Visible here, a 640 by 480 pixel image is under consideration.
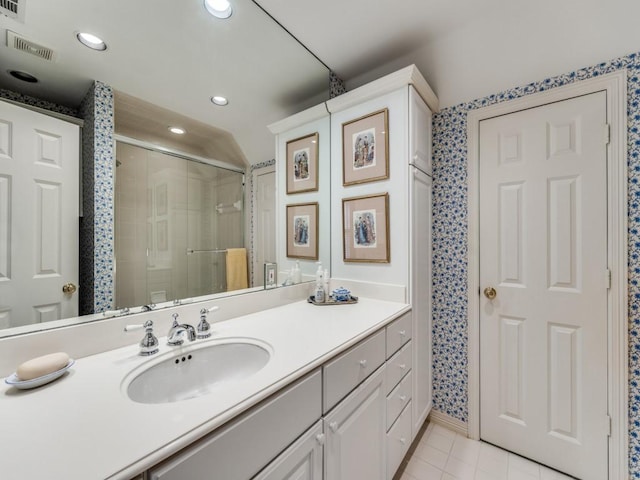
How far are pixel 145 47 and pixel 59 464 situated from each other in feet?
4.46

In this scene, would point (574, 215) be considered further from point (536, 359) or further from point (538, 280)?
point (536, 359)

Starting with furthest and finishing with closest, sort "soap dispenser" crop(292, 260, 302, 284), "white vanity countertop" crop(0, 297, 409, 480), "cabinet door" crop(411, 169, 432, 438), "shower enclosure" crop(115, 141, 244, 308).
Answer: "soap dispenser" crop(292, 260, 302, 284), "cabinet door" crop(411, 169, 432, 438), "shower enclosure" crop(115, 141, 244, 308), "white vanity countertop" crop(0, 297, 409, 480)

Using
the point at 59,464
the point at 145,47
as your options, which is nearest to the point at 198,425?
the point at 59,464

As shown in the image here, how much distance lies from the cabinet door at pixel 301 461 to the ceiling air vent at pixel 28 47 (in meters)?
1.43

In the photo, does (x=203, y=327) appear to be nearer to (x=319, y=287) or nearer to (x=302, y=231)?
(x=319, y=287)

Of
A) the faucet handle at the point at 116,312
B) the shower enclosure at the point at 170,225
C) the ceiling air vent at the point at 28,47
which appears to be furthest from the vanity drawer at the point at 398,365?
the ceiling air vent at the point at 28,47

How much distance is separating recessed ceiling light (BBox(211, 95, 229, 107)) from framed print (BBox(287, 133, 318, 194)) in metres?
0.50

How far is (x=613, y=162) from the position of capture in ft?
4.48

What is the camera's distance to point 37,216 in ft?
2.84

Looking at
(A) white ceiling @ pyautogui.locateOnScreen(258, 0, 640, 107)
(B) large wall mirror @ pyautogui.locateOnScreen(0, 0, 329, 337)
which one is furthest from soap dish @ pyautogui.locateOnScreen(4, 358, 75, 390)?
(A) white ceiling @ pyautogui.locateOnScreen(258, 0, 640, 107)

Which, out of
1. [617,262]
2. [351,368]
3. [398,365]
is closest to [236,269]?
[351,368]

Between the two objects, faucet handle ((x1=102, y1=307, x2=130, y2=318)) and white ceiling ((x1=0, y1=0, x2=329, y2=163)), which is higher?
white ceiling ((x1=0, y1=0, x2=329, y2=163))

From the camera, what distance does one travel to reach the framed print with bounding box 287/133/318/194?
71.4 inches

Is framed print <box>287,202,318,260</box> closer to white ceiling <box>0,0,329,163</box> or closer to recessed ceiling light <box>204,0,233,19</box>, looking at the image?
white ceiling <box>0,0,329,163</box>
